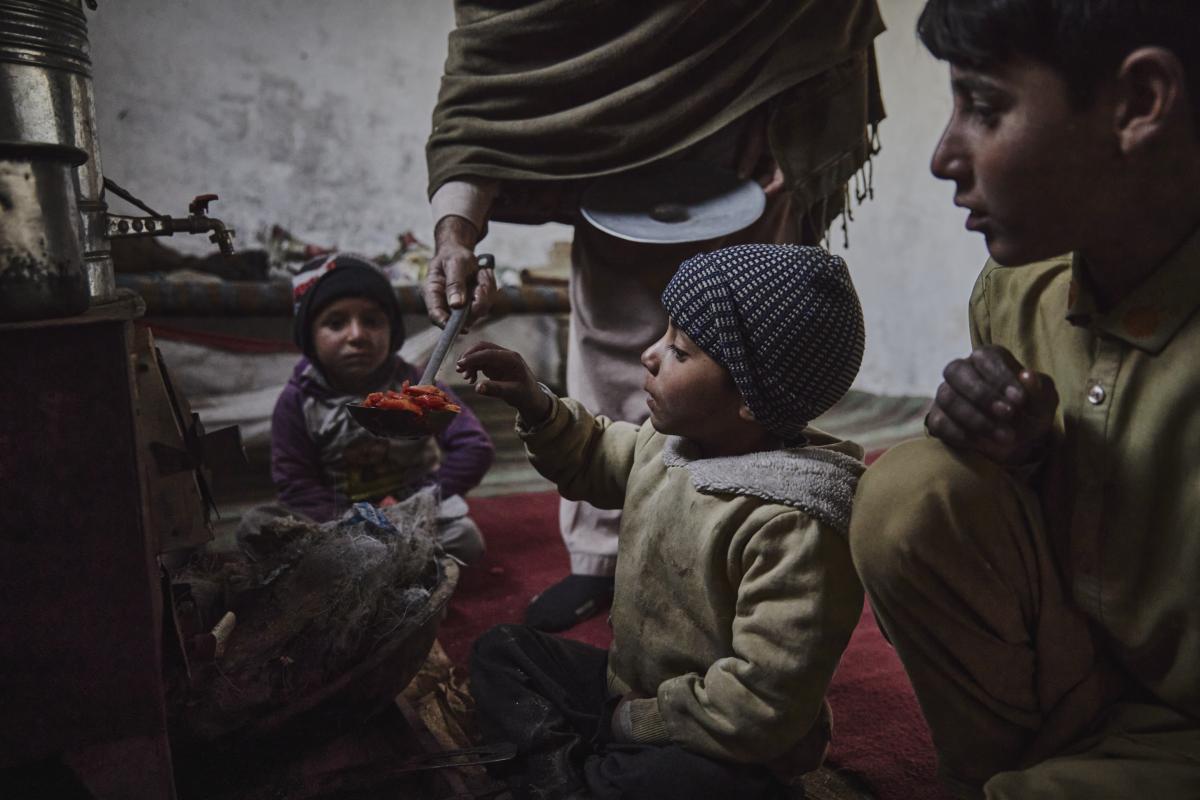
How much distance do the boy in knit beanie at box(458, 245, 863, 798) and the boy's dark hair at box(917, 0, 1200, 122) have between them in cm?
33

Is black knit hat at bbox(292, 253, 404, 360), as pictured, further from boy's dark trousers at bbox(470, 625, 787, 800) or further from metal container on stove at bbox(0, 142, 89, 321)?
metal container on stove at bbox(0, 142, 89, 321)

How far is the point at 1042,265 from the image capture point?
1044 millimetres

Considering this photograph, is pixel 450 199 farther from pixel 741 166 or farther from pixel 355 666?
pixel 355 666

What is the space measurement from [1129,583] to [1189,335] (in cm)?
26

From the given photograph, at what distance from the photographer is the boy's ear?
0.77 metres

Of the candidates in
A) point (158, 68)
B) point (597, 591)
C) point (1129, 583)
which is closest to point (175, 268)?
point (158, 68)

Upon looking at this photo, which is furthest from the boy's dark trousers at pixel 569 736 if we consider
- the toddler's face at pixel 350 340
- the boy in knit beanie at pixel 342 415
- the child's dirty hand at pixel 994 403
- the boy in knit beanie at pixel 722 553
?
the toddler's face at pixel 350 340

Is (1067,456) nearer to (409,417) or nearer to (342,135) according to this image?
(409,417)

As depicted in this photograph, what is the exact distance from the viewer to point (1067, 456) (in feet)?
3.12

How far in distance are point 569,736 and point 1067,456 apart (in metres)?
0.74

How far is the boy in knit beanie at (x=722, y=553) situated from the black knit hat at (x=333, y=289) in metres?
1.16

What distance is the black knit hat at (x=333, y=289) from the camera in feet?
7.55

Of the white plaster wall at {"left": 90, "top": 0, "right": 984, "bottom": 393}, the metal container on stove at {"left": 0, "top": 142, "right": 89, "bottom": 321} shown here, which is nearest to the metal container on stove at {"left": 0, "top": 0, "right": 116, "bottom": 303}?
the metal container on stove at {"left": 0, "top": 142, "right": 89, "bottom": 321}

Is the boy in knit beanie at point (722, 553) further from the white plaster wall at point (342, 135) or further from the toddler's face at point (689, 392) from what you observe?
the white plaster wall at point (342, 135)
